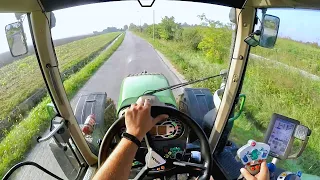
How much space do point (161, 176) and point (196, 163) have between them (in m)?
0.24

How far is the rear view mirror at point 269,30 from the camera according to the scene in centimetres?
217

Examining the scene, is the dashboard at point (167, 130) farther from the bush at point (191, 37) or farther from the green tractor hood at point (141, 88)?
the bush at point (191, 37)

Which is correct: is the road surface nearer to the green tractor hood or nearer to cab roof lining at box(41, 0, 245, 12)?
the green tractor hood

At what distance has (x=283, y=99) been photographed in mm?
4309

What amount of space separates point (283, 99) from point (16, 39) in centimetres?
358

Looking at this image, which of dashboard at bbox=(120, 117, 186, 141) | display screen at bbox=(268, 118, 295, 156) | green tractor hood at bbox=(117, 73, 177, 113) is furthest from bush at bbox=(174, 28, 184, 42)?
display screen at bbox=(268, 118, 295, 156)

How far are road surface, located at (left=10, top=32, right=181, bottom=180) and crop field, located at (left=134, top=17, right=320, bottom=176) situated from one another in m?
0.11

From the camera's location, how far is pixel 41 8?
2.08 meters

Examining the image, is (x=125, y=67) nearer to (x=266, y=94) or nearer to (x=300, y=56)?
(x=266, y=94)

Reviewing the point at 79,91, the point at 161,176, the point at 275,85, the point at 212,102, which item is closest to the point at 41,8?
the point at 79,91

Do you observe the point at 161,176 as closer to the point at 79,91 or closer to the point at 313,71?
the point at 79,91

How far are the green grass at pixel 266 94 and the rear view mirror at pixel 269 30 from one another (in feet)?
1.32

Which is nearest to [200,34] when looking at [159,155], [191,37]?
[191,37]

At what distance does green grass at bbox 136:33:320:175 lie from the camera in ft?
8.63
